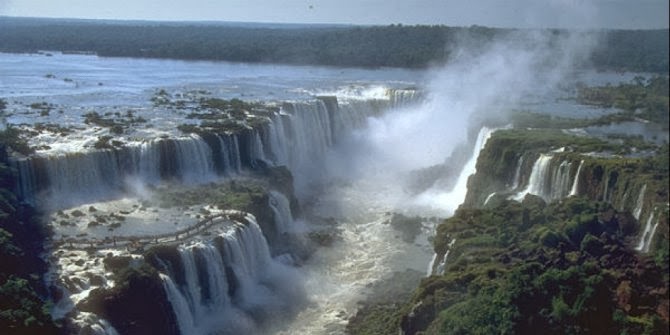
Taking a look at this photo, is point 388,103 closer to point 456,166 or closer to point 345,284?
point 456,166

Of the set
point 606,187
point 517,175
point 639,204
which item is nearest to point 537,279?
point 639,204

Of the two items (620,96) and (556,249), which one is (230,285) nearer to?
(556,249)

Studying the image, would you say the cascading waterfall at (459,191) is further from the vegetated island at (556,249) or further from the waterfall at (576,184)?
the waterfall at (576,184)

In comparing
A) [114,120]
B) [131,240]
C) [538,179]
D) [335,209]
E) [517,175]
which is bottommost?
[335,209]

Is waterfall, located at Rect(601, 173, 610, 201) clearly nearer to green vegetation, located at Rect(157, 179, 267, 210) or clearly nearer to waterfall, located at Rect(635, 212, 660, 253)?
waterfall, located at Rect(635, 212, 660, 253)

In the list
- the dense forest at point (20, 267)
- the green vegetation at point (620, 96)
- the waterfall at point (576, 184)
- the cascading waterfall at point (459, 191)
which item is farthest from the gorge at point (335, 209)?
the green vegetation at point (620, 96)
